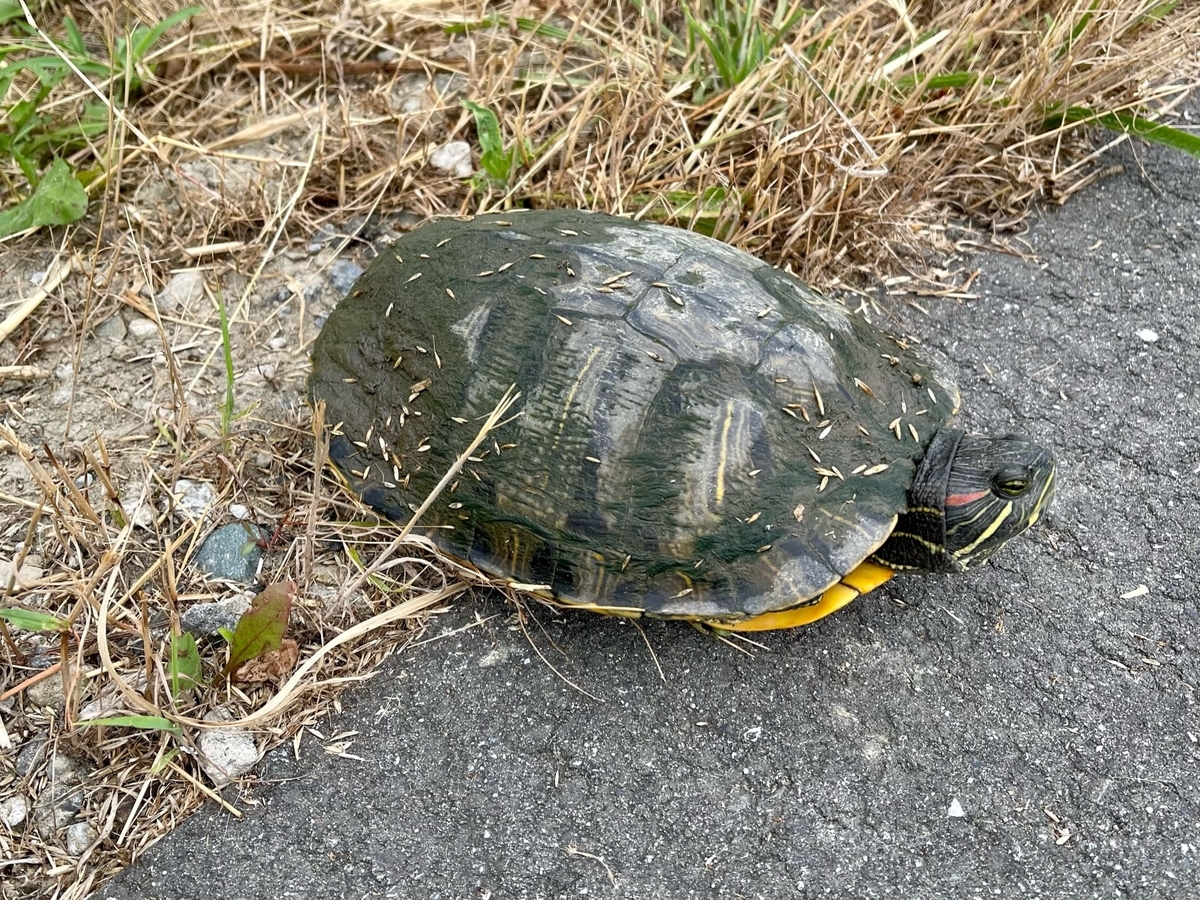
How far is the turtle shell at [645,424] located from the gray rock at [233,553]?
36cm

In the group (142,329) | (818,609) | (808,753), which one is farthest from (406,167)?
(808,753)

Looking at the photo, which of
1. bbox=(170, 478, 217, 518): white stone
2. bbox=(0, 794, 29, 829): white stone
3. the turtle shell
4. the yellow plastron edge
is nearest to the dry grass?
bbox=(170, 478, 217, 518): white stone

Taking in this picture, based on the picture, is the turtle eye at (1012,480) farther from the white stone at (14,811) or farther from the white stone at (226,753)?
the white stone at (14,811)

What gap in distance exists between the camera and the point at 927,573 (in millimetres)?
2756

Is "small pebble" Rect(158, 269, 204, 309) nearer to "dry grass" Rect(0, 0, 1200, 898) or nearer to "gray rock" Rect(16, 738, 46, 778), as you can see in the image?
"dry grass" Rect(0, 0, 1200, 898)

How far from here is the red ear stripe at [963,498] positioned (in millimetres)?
2580

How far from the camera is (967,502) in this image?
2.58 m

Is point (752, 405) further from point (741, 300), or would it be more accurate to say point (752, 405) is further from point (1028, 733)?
point (1028, 733)

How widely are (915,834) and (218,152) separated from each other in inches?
140

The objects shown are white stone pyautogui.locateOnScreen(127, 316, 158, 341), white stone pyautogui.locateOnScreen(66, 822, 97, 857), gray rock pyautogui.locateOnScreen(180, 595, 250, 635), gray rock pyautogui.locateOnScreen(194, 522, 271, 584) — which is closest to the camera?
white stone pyautogui.locateOnScreen(66, 822, 97, 857)

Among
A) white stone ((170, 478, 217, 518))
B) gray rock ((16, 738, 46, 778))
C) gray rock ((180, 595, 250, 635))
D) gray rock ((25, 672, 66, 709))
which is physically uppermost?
white stone ((170, 478, 217, 518))

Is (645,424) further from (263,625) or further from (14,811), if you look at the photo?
(14,811)

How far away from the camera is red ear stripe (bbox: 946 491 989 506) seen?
2.58 meters

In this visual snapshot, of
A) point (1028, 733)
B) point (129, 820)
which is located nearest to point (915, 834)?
point (1028, 733)
